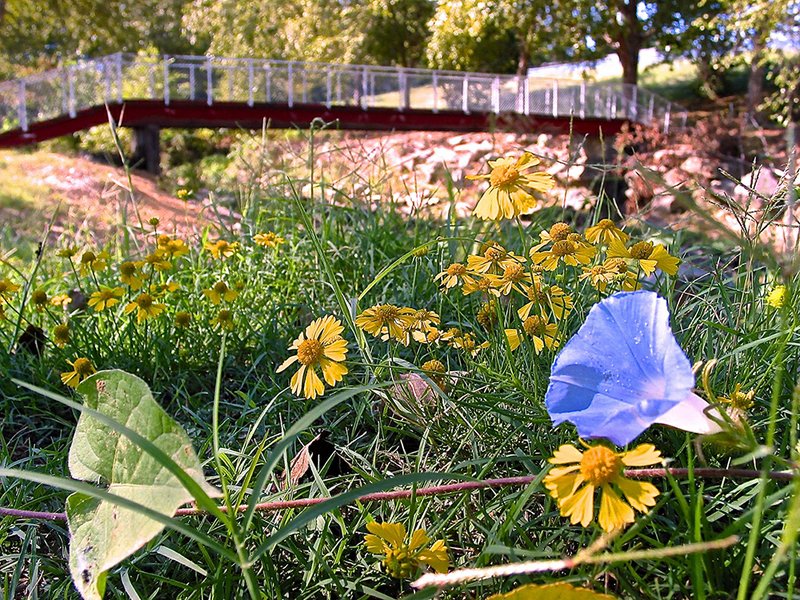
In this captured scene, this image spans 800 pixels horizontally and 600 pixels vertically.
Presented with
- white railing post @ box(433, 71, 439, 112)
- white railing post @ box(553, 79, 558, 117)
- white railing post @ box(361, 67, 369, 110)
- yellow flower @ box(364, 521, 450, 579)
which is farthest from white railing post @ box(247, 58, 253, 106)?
yellow flower @ box(364, 521, 450, 579)

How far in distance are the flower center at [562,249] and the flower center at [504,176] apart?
169mm

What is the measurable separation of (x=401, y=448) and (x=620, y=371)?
0.58 meters

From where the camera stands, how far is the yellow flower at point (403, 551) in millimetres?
821

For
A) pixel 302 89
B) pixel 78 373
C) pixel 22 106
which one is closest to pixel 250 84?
pixel 302 89

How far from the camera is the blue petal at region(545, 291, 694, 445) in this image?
0.69 metres

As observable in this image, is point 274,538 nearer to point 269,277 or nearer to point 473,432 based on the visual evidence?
point 473,432

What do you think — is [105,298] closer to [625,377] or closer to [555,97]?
[625,377]

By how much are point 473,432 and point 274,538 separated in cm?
48

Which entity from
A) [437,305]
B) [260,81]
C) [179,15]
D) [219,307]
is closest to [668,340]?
[437,305]

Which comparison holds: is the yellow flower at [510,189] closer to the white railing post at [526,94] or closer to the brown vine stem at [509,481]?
the brown vine stem at [509,481]

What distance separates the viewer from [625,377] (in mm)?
755

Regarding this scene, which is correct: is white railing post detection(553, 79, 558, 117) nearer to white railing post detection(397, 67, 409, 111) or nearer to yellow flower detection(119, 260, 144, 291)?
white railing post detection(397, 67, 409, 111)

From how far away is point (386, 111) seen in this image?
15.0m

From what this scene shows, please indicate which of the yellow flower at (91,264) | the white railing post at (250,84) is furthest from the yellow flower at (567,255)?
the white railing post at (250,84)
